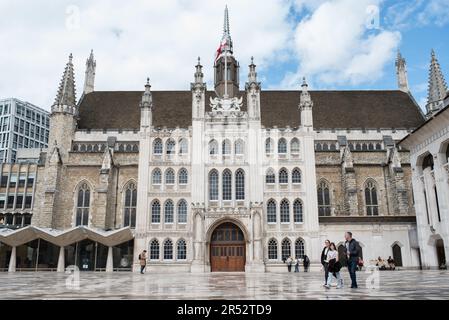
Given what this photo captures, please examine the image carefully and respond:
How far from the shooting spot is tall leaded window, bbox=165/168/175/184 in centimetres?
3672

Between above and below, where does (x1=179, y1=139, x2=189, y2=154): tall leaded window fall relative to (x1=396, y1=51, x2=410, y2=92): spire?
below

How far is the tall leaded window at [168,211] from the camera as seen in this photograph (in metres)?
35.9

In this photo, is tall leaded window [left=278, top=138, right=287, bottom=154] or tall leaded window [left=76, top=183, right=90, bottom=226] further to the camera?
tall leaded window [left=76, top=183, right=90, bottom=226]

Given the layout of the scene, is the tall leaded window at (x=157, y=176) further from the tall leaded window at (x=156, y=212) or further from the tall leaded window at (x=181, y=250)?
the tall leaded window at (x=181, y=250)

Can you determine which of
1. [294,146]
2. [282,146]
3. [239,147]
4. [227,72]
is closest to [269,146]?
[282,146]

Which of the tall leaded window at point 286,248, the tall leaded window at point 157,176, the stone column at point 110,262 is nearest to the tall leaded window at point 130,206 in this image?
the stone column at point 110,262

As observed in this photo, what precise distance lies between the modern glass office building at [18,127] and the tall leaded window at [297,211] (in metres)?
95.6

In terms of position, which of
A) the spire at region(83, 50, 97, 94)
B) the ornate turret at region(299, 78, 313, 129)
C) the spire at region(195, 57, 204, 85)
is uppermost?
Result: the spire at region(83, 50, 97, 94)

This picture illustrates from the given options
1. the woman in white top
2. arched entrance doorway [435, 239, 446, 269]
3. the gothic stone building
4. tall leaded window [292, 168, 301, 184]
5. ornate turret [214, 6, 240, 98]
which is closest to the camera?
the woman in white top

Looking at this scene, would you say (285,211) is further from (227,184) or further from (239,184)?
(227,184)

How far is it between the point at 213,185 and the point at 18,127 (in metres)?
95.6

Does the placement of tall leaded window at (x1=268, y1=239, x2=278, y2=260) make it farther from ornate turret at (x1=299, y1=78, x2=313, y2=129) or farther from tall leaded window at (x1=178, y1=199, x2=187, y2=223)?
ornate turret at (x1=299, y1=78, x2=313, y2=129)

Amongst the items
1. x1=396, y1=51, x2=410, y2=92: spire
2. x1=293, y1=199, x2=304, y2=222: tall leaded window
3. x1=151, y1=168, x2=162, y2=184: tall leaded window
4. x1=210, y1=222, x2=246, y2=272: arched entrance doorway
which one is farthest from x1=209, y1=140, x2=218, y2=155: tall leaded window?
x1=396, y1=51, x2=410, y2=92: spire

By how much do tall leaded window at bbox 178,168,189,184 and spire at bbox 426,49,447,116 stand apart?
30558 mm
